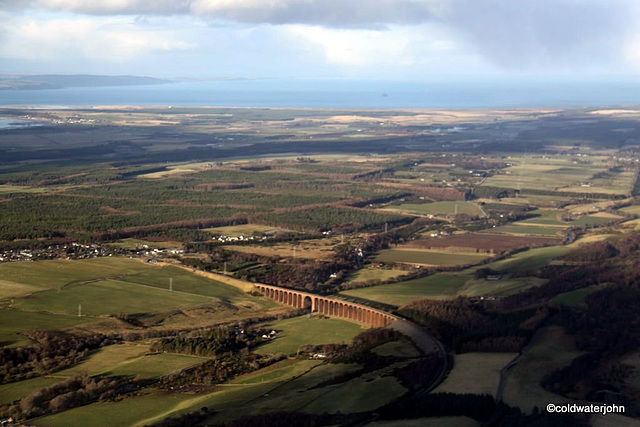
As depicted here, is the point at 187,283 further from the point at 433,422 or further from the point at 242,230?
the point at 433,422

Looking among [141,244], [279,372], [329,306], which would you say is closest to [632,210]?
[329,306]

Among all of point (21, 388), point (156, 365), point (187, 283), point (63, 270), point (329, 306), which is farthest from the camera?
point (63, 270)

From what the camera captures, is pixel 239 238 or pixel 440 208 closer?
pixel 239 238

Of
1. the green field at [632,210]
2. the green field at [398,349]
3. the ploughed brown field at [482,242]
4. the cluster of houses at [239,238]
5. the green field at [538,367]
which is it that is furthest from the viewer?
the green field at [632,210]

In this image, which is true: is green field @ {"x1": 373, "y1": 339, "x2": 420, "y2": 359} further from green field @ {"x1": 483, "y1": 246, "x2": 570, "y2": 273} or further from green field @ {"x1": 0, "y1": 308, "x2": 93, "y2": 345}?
→ green field @ {"x1": 483, "y1": 246, "x2": 570, "y2": 273}

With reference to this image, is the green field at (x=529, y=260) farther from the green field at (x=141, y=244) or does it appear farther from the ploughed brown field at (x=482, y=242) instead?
the green field at (x=141, y=244)

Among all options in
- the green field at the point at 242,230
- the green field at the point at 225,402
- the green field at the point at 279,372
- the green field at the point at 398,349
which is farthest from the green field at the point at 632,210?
the green field at the point at 225,402

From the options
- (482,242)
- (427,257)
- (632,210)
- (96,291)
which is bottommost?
(96,291)
